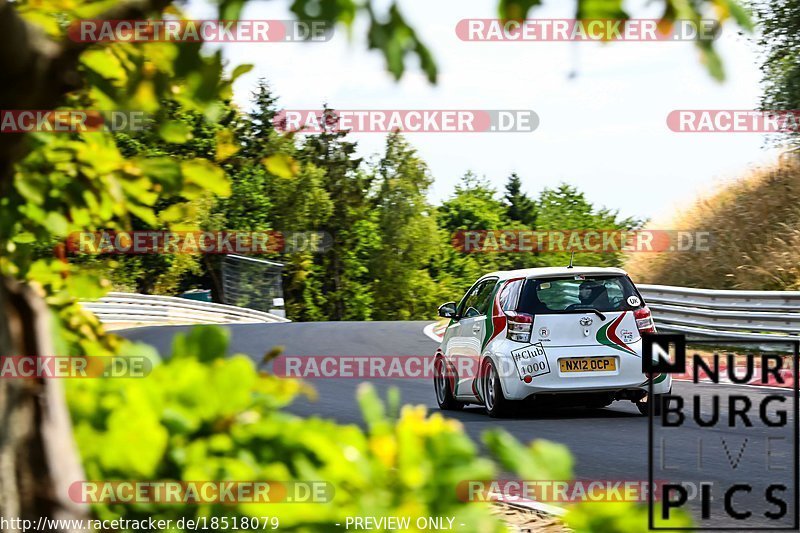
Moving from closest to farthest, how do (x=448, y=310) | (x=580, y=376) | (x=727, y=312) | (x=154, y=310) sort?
(x=580, y=376), (x=448, y=310), (x=727, y=312), (x=154, y=310)

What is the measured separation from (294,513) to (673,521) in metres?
0.80

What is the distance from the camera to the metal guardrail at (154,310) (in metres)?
36.7

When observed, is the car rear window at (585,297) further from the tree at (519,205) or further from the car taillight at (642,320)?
the tree at (519,205)

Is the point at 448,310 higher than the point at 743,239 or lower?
lower

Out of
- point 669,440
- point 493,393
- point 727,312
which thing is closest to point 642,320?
point 493,393

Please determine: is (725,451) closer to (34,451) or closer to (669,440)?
(669,440)

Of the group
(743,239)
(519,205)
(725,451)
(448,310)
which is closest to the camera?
(725,451)

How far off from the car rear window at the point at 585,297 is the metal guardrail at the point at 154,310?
24228 mm

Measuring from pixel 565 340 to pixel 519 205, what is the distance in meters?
110

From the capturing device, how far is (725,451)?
959 cm

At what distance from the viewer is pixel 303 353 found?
73.5 ft

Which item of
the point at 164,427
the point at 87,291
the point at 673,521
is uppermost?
the point at 87,291

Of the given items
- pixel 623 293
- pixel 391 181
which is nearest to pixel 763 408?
pixel 623 293

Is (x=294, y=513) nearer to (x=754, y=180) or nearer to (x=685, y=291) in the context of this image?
(x=685, y=291)
